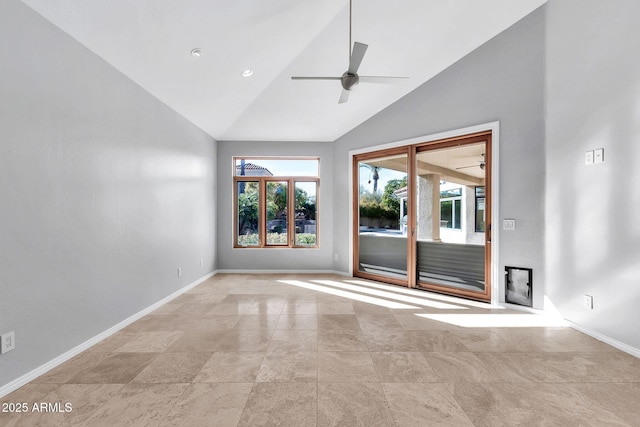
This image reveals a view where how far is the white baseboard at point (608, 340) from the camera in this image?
2.44 m

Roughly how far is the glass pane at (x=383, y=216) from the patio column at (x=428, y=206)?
262 millimetres

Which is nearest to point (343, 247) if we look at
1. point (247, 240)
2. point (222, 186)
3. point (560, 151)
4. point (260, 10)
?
point (247, 240)

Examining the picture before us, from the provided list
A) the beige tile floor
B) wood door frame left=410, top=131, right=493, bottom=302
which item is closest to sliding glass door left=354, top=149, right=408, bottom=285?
wood door frame left=410, top=131, right=493, bottom=302

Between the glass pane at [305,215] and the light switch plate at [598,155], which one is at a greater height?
the light switch plate at [598,155]

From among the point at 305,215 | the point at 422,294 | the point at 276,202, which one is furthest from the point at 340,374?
the point at 276,202

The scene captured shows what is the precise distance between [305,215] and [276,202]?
68 cm

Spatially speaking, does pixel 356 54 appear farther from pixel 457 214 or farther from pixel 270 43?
pixel 457 214

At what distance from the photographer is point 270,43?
318cm

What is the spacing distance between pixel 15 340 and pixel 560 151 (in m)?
5.33

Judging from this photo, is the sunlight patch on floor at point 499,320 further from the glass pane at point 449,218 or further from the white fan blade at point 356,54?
the white fan blade at point 356,54

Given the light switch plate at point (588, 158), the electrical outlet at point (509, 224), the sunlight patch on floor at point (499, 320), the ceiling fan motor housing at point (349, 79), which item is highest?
the ceiling fan motor housing at point (349, 79)

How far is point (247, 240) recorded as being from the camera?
582 cm

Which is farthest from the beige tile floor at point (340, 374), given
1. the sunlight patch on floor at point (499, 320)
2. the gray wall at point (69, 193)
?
the gray wall at point (69, 193)

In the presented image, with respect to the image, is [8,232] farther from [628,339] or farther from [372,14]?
[628,339]
